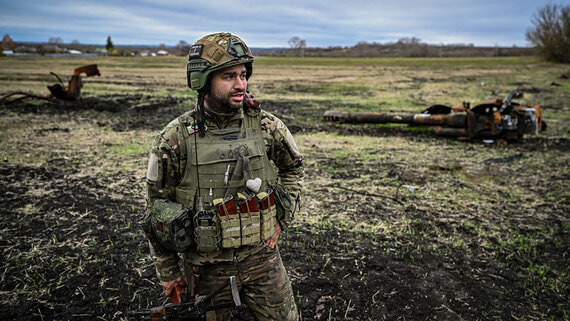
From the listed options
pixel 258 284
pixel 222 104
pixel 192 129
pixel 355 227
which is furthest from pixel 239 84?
pixel 355 227

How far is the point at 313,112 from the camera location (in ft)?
45.4

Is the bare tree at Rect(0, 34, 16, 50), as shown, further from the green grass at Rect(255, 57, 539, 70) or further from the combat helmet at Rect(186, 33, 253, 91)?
the combat helmet at Rect(186, 33, 253, 91)

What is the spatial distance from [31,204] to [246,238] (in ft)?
16.6

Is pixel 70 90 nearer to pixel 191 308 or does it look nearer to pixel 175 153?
pixel 175 153

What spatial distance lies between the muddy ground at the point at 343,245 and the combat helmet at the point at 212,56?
2445 mm

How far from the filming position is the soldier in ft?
7.45

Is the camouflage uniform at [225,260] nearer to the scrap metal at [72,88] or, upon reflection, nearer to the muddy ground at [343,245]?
the muddy ground at [343,245]

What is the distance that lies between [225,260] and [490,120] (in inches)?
362

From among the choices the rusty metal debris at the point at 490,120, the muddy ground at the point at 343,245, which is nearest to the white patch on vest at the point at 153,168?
the muddy ground at the point at 343,245

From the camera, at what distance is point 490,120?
31.1ft

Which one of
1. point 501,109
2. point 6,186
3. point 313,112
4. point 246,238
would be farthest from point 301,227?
point 313,112

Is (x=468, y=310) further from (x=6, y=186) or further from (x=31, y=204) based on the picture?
(x=6, y=186)

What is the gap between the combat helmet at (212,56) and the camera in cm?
230

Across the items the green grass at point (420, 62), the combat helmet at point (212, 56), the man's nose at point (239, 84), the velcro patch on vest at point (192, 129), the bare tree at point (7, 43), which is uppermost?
the bare tree at point (7, 43)
